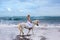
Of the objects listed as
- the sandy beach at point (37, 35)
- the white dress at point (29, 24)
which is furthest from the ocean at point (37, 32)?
the white dress at point (29, 24)

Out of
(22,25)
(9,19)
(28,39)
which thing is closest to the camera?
(28,39)

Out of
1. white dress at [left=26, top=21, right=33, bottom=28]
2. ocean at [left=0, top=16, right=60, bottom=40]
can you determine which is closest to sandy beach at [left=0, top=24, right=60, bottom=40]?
ocean at [left=0, top=16, right=60, bottom=40]

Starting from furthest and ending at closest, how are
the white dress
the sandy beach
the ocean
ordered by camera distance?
1. the white dress
2. the ocean
3. the sandy beach

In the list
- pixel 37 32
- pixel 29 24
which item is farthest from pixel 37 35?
pixel 37 32

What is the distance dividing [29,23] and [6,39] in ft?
3.39

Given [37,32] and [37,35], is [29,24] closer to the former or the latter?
[37,35]

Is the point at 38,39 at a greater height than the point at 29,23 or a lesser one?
lesser

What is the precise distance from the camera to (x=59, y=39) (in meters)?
5.35

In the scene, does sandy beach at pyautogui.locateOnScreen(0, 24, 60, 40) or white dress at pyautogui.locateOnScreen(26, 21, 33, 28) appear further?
→ white dress at pyautogui.locateOnScreen(26, 21, 33, 28)

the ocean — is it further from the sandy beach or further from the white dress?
the white dress

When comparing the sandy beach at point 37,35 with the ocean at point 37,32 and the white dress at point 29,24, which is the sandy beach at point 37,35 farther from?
the white dress at point 29,24

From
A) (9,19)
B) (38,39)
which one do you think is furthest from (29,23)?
(9,19)

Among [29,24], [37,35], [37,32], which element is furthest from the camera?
[37,32]

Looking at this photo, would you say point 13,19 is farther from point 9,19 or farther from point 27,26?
point 27,26
